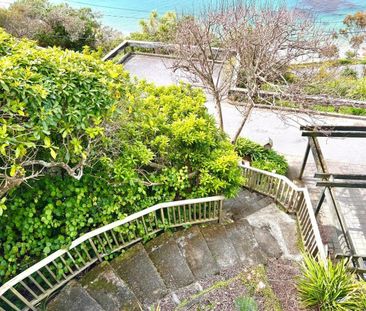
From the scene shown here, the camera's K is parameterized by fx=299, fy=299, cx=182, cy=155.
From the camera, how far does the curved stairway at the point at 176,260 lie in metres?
4.21

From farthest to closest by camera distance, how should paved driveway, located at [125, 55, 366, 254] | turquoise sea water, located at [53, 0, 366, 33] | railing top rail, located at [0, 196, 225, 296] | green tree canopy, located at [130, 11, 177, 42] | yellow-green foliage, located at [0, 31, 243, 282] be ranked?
turquoise sea water, located at [53, 0, 366, 33] < green tree canopy, located at [130, 11, 177, 42] < paved driveway, located at [125, 55, 366, 254] < railing top rail, located at [0, 196, 225, 296] < yellow-green foliage, located at [0, 31, 243, 282]

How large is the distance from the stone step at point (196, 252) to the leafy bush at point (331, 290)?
1.34m

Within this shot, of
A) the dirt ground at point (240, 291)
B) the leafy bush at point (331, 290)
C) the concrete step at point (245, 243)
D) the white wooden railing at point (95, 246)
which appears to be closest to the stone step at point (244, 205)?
the concrete step at point (245, 243)

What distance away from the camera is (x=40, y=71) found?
3475 mm

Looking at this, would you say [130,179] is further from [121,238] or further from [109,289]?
[109,289]

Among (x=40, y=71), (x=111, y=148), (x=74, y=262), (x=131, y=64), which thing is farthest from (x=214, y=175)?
(x=131, y=64)

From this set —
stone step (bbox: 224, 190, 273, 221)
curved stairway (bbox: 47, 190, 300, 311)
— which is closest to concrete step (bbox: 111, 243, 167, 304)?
curved stairway (bbox: 47, 190, 300, 311)

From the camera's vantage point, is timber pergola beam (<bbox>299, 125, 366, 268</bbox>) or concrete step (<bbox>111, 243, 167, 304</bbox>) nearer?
concrete step (<bbox>111, 243, 167, 304</bbox>)

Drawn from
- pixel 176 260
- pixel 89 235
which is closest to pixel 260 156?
pixel 176 260

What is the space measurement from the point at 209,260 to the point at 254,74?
5.20 meters

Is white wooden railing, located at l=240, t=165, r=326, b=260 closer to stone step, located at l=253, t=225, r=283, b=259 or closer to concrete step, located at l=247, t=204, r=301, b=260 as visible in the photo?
concrete step, located at l=247, t=204, r=301, b=260

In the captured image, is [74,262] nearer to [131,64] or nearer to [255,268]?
[255,268]

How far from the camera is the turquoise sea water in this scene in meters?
30.1

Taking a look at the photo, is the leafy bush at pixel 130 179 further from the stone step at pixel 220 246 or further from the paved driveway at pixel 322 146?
the paved driveway at pixel 322 146
